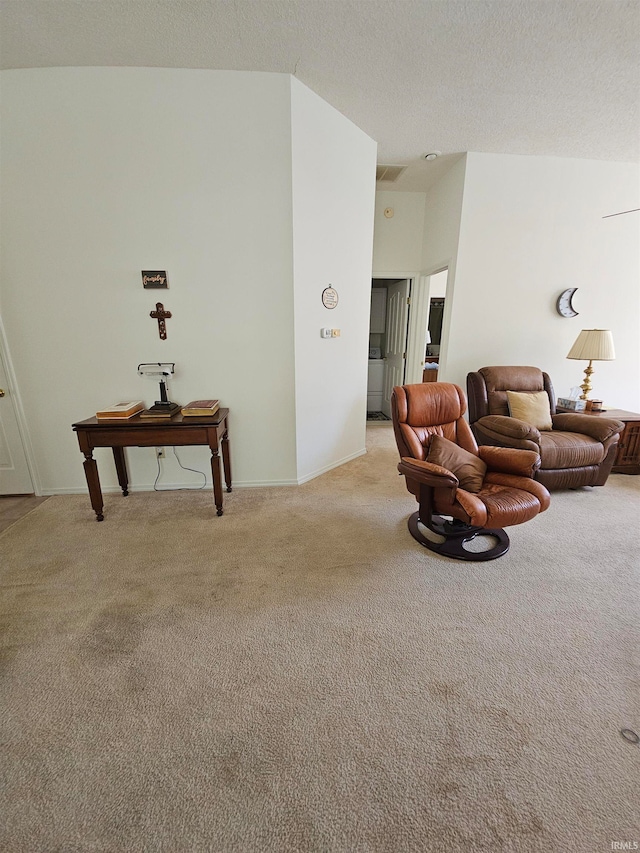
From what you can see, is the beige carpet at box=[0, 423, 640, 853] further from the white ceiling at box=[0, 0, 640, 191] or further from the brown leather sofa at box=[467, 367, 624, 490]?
the white ceiling at box=[0, 0, 640, 191]

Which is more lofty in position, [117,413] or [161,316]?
[161,316]

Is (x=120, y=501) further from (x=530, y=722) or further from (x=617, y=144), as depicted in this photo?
(x=617, y=144)

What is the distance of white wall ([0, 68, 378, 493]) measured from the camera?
7.64 feet

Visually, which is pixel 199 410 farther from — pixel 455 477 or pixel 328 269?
pixel 455 477

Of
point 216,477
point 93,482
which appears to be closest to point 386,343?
point 216,477

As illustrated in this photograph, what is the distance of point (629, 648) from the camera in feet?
4.94

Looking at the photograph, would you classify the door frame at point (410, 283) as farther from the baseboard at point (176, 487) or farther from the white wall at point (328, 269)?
the baseboard at point (176, 487)

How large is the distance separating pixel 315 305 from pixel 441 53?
1.74 m

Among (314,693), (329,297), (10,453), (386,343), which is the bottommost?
(314,693)

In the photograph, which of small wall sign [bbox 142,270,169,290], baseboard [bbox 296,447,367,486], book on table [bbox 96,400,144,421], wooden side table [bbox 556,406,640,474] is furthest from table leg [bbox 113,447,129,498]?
wooden side table [bbox 556,406,640,474]

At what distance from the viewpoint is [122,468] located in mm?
2836

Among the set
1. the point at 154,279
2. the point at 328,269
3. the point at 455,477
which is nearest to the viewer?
the point at 455,477

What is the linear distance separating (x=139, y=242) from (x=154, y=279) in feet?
0.89

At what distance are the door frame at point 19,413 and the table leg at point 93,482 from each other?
767mm
